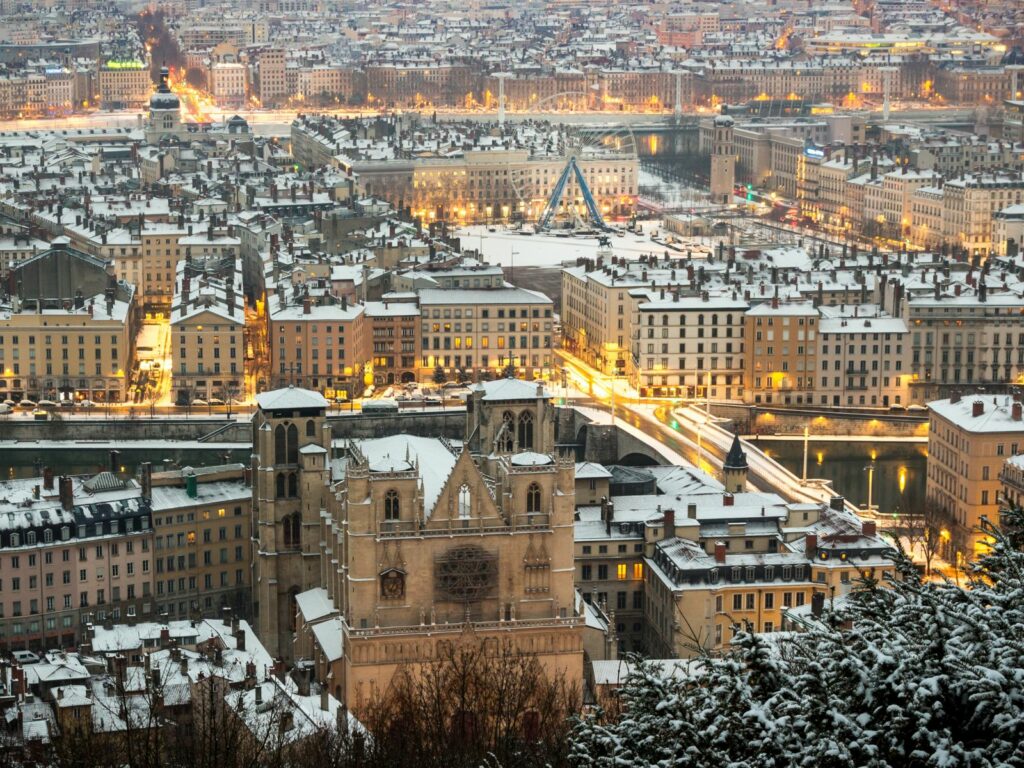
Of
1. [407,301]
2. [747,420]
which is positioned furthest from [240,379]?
[747,420]

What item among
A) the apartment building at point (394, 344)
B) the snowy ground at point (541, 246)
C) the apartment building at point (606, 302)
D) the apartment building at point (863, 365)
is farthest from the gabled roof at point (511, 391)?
the snowy ground at point (541, 246)

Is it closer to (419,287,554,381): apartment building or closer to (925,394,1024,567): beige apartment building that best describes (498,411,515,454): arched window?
(925,394,1024,567): beige apartment building

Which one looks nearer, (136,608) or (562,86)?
(136,608)

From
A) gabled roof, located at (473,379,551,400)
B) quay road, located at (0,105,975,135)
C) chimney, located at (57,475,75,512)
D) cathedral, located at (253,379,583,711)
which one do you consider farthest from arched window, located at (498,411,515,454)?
quay road, located at (0,105,975,135)

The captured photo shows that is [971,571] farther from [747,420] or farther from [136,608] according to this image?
[747,420]

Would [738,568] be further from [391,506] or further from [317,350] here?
[317,350]

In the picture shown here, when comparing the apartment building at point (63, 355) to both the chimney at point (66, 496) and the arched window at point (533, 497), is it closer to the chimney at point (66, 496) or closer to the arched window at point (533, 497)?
the chimney at point (66, 496)
